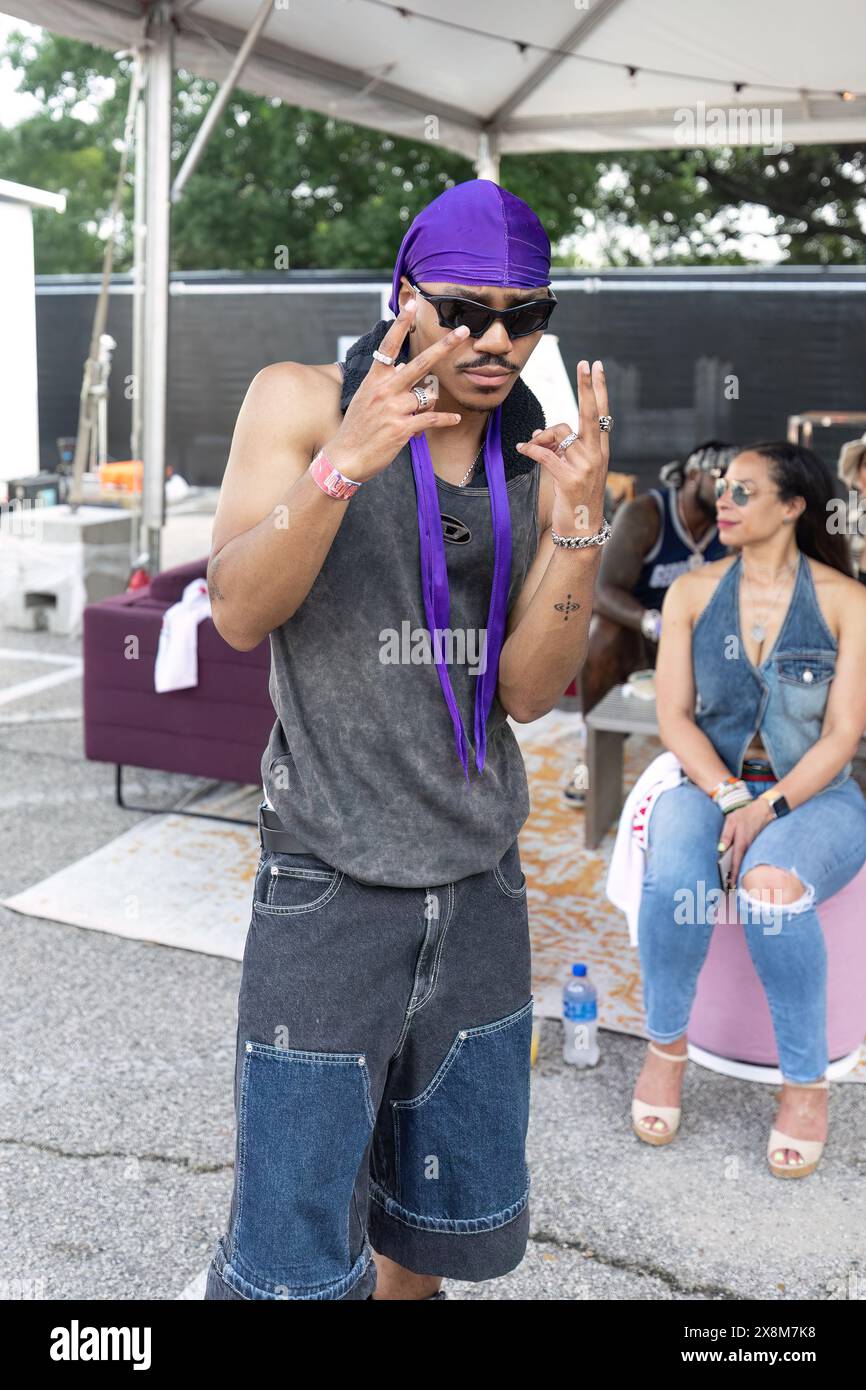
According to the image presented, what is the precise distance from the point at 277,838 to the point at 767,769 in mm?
1955

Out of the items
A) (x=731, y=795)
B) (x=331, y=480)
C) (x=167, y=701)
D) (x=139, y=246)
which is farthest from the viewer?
(x=139, y=246)

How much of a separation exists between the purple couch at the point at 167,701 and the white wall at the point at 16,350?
135 centimetres

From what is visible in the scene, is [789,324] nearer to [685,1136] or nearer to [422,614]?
[685,1136]

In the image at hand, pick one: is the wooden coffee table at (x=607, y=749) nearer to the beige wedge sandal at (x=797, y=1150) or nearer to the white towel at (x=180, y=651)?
the white towel at (x=180, y=651)

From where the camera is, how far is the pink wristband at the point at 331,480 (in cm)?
142

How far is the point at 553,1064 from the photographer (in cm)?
344

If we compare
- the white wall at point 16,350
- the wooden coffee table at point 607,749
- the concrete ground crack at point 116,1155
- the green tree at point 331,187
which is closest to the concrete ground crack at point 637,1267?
the concrete ground crack at point 116,1155

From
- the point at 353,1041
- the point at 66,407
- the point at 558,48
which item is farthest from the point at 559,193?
the point at 353,1041

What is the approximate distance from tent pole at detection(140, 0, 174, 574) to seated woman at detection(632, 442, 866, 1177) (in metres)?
3.66

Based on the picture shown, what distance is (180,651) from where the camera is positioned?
193 inches

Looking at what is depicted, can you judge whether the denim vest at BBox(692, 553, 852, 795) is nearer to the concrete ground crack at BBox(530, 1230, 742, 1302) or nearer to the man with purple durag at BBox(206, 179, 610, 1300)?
the concrete ground crack at BBox(530, 1230, 742, 1302)

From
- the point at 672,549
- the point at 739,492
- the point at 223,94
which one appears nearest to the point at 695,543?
the point at 672,549

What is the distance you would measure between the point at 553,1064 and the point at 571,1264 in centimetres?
86

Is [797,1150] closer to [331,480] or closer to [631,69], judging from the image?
[331,480]
